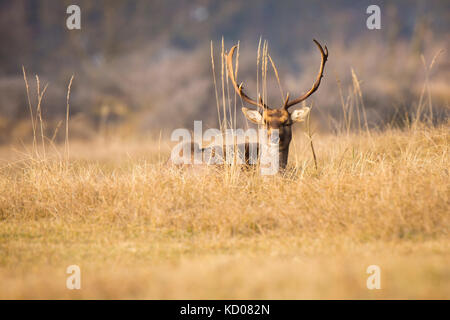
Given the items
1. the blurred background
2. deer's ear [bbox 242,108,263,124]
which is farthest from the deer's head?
the blurred background

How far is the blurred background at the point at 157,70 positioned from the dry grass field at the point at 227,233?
1.80 meters

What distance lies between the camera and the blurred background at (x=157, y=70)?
643 inches

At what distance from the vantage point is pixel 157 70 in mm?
27844

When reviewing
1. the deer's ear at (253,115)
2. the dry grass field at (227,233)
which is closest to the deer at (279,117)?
the deer's ear at (253,115)

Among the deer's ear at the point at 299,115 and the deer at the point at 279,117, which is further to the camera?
the deer's ear at the point at 299,115

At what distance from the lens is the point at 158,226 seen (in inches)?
174

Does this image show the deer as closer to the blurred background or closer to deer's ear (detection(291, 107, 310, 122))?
deer's ear (detection(291, 107, 310, 122))

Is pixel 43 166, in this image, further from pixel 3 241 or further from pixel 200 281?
pixel 200 281

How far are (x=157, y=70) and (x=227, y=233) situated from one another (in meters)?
25.0

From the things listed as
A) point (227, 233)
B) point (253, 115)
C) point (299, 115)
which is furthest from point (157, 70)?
point (227, 233)

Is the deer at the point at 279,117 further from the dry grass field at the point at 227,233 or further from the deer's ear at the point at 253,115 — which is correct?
the dry grass field at the point at 227,233

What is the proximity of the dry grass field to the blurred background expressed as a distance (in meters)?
1.80
